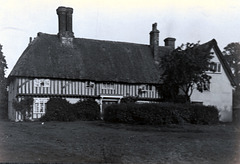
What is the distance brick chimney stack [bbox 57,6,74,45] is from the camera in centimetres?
3170

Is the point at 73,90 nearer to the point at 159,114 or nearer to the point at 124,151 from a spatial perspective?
the point at 159,114

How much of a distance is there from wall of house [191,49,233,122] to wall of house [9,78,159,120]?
4.66 meters

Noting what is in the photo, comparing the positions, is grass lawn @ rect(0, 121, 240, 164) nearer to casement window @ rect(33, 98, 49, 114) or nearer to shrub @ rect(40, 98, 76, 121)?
shrub @ rect(40, 98, 76, 121)

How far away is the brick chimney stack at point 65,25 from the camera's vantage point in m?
31.7

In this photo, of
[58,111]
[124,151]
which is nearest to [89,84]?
[58,111]

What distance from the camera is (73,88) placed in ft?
96.5

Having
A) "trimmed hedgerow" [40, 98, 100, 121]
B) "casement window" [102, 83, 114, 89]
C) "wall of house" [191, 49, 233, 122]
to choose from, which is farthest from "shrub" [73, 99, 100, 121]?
"wall of house" [191, 49, 233, 122]

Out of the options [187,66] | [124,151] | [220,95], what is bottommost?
[124,151]

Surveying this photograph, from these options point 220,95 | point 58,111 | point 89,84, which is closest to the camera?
point 58,111

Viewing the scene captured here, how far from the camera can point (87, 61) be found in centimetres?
3155

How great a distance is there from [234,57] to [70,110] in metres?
35.9

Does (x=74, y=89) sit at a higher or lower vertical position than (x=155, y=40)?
lower

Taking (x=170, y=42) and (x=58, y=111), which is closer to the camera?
(x=58, y=111)

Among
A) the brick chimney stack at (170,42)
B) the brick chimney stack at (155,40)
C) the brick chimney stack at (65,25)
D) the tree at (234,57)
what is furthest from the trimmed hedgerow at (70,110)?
the tree at (234,57)
